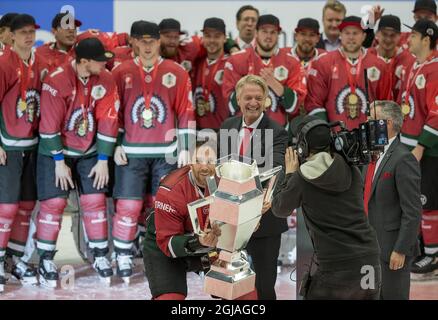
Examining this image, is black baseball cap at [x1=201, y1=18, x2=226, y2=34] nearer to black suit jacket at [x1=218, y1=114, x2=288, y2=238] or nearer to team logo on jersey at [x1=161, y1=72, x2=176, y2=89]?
team logo on jersey at [x1=161, y1=72, x2=176, y2=89]

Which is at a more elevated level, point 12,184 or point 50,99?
point 50,99

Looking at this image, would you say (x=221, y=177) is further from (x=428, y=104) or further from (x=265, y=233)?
(x=428, y=104)

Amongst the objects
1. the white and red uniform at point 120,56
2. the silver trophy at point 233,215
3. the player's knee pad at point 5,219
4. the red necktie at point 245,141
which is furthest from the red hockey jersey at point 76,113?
the silver trophy at point 233,215

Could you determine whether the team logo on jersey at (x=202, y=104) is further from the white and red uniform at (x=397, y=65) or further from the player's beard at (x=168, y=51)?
the white and red uniform at (x=397, y=65)

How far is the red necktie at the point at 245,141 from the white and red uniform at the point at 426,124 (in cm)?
179

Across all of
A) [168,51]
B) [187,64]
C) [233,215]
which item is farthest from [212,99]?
[233,215]

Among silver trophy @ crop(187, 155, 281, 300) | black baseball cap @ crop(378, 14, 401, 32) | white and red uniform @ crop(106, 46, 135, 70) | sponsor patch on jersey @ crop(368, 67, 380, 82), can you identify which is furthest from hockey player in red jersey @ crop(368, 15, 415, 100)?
silver trophy @ crop(187, 155, 281, 300)

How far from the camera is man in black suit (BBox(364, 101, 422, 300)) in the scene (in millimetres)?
3951

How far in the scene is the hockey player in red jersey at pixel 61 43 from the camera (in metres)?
5.70

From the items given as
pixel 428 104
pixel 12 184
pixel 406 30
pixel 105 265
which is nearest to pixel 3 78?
pixel 12 184

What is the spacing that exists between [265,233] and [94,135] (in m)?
1.84

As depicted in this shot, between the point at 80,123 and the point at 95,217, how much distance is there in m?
0.65

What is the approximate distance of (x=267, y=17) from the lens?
18.7 ft
